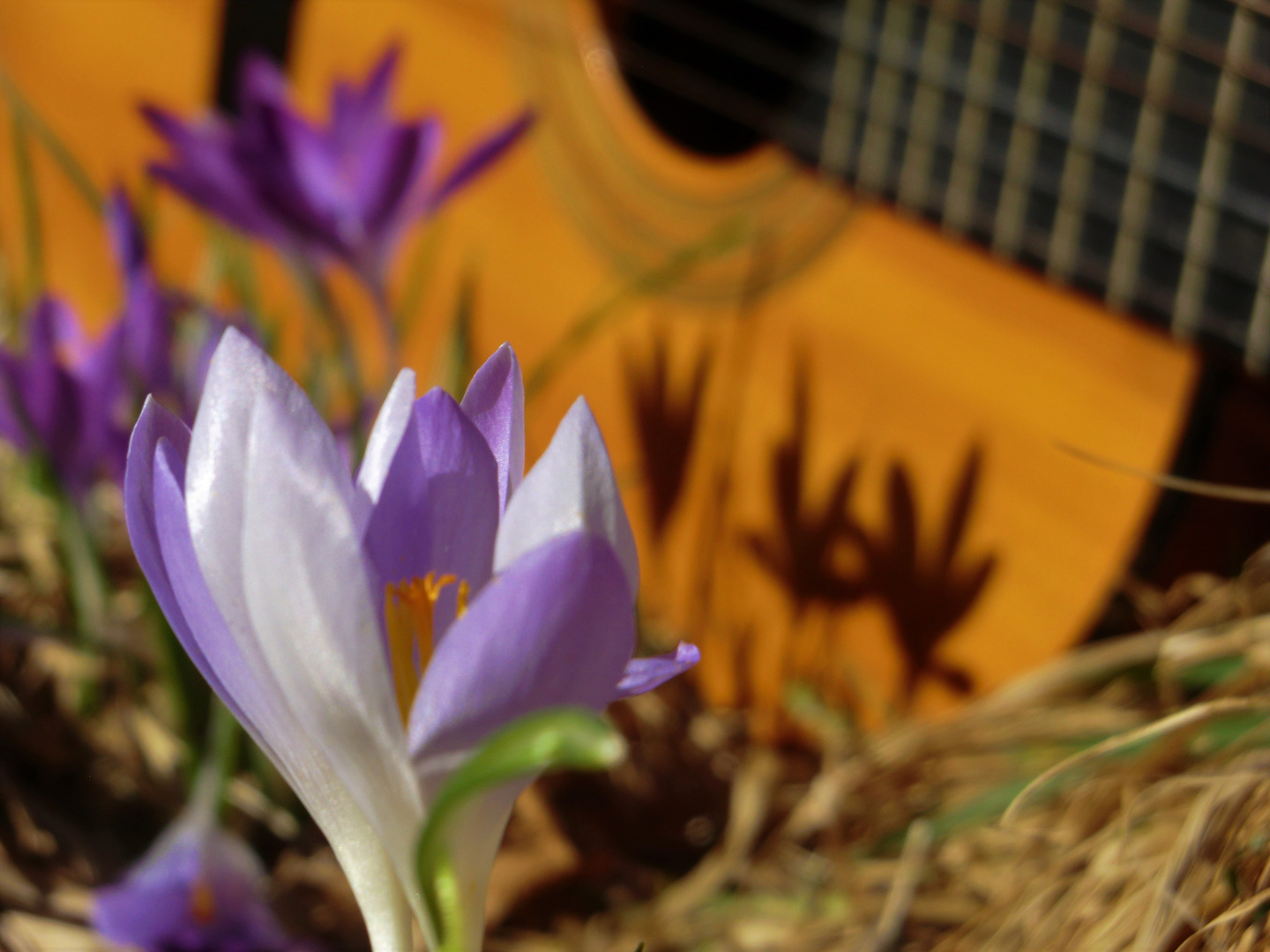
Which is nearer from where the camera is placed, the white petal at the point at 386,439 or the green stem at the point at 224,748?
the white petal at the point at 386,439

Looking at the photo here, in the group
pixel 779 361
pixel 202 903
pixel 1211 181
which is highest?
pixel 1211 181

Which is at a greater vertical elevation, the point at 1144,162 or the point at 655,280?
the point at 1144,162

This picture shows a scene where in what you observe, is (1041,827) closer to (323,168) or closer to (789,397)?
(789,397)

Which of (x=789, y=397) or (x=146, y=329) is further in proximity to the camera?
(x=789, y=397)

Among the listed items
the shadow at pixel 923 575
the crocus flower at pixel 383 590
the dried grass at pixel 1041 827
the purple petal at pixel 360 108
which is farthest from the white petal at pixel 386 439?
the shadow at pixel 923 575

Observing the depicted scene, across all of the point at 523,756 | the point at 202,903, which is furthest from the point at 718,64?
the point at 523,756

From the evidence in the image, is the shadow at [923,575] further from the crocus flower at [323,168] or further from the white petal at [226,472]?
the white petal at [226,472]

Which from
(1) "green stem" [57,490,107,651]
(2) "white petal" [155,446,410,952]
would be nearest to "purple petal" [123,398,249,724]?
(2) "white petal" [155,446,410,952]
